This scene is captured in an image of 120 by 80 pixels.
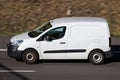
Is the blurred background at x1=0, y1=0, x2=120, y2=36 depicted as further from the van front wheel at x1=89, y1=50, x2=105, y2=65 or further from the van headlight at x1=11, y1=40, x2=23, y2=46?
the van front wheel at x1=89, y1=50, x2=105, y2=65

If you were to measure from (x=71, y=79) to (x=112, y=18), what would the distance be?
10130 millimetres

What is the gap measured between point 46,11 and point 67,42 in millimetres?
8267

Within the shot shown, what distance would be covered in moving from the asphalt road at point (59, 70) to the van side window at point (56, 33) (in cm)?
101

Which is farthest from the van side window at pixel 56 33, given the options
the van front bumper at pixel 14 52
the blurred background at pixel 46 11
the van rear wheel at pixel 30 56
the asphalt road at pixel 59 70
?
the blurred background at pixel 46 11

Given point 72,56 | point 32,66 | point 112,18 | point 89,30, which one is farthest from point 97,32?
point 112,18

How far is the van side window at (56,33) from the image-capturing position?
50.9 feet

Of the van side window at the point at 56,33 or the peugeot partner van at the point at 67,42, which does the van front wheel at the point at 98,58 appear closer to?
the peugeot partner van at the point at 67,42

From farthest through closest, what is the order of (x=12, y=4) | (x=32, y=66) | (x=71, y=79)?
(x=12, y=4) < (x=32, y=66) < (x=71, y=79)

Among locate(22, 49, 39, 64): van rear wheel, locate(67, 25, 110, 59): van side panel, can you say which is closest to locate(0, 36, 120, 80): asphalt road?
locate(22, 49, 39, 64): van rear wheel

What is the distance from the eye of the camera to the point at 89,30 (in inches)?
608

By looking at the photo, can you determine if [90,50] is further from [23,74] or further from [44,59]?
[23,74]

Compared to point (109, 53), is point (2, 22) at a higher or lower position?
higher

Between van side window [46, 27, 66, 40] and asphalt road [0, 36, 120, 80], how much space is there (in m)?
1.01

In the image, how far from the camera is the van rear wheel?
1553cm
